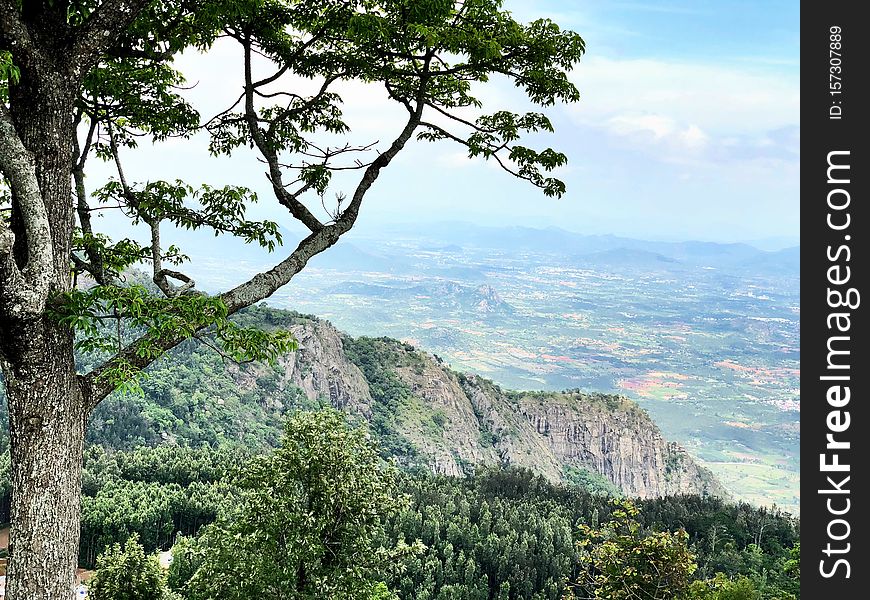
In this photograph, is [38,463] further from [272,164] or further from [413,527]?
[413,527]

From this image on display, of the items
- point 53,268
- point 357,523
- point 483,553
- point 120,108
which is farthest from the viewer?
point 483,553

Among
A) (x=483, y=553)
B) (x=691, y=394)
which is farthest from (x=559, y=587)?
(x=691, y=394)

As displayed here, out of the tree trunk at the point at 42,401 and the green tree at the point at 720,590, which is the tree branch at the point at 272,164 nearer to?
the tree trunk at the point at 42,401

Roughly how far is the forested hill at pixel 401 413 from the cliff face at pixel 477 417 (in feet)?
0.47

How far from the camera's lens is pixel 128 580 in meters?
15.2

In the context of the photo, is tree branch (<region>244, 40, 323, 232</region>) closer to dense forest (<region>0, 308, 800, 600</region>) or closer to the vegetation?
dense forest (<region>0, 308, 800, 600</region>)

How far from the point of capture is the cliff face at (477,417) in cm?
6931

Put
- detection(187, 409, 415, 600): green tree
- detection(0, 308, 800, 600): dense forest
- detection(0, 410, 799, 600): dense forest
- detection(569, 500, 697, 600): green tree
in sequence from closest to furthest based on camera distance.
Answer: detection(187, 409, 415, 600): green tree, detection(0, 308, 800, 600): dense forest, detection(0, 410, 799, 600): dense forest, detection(569, 500, 697, 600): green tree

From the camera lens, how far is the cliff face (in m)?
69.3

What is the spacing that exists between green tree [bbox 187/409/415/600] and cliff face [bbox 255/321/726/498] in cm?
5442

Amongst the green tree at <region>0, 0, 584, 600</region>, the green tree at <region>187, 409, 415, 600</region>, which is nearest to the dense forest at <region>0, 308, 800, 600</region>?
the green tree at <region>187, 409, 415, 600</region>
